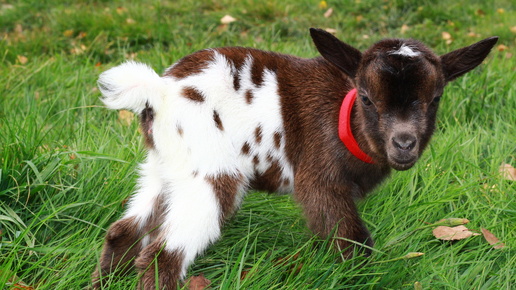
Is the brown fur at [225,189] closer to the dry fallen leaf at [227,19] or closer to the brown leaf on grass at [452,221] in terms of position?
the brown leaf on grass at [452,221]

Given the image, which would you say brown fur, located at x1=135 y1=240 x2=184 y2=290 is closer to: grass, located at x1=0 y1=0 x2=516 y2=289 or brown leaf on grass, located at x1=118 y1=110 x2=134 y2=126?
grass, located at x1=0 y1=0 x2=516 y2=289

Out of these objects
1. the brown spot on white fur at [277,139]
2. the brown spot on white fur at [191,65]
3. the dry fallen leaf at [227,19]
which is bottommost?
the dry fallen leaf at [227,19]

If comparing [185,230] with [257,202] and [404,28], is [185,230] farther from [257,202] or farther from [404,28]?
[404,28]

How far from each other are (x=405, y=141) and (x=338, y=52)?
0.59 metres

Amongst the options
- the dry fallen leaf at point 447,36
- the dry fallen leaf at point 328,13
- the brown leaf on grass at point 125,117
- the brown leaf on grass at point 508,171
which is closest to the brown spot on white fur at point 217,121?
the brown leaf on grass at point 125,117

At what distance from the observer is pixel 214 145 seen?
115 inches

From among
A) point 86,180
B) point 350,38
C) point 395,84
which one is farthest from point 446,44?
point 86,180

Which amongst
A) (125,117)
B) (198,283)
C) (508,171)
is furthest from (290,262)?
(125,117)

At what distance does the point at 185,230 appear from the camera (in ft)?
9.36

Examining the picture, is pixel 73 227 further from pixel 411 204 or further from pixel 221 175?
pixel 411 204

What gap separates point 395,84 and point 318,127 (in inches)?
20.6

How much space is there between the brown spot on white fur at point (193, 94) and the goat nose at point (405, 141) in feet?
3.08

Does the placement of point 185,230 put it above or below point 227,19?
above

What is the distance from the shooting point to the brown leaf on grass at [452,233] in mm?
3287
